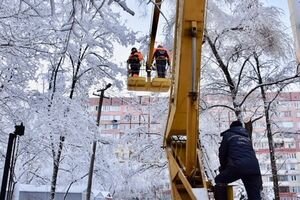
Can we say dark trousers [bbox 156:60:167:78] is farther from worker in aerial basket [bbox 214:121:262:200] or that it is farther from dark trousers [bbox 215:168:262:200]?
dark trousers [bbox 215:168:262:200]

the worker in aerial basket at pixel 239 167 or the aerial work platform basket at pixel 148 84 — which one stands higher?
the aerial work platform basket at pixel 148 84

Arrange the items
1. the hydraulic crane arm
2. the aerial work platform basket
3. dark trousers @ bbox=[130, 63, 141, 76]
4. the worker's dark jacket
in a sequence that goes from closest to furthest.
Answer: the worker's dark jacket
the hydraulic crane arm
the aerial work platform basket
dark trousers @ bbox=[130, 63, 141, 76]

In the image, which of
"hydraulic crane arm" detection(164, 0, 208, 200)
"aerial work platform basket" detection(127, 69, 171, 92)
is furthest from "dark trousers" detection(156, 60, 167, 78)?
"hydraulic crane arm" detection(164, 0, 208, 200)

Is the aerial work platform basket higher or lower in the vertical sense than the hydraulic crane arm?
higher

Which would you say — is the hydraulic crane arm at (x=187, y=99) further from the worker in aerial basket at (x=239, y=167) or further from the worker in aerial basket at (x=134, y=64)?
the worker in aerial basket at (x=134, y=64)

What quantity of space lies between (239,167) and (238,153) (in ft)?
0.49

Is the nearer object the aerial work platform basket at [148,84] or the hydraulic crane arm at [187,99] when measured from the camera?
the hydraulic crane arm at [187,99]

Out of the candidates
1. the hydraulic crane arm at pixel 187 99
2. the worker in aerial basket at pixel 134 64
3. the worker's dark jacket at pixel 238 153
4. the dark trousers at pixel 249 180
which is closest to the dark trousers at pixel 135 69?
the worker in aerial basket at pixel 134 64

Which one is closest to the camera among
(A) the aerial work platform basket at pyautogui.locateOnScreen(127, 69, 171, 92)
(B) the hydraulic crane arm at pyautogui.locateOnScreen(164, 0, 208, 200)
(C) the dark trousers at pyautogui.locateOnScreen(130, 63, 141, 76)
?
(B) the hydraulic crane arm at pyautogui.locateOnScreen(164, 0, 208, 200)

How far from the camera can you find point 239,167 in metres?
3.96

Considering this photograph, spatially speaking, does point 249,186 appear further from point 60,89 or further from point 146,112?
point 146,112

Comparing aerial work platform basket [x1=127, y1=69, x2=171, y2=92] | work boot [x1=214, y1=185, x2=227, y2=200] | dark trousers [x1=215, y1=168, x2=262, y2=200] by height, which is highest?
aerial work platform basket [x1=127, y1=69, x2=171, y2=92]

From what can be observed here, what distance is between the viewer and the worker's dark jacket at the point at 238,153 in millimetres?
3979

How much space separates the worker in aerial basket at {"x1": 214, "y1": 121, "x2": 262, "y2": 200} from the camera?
157 inches
